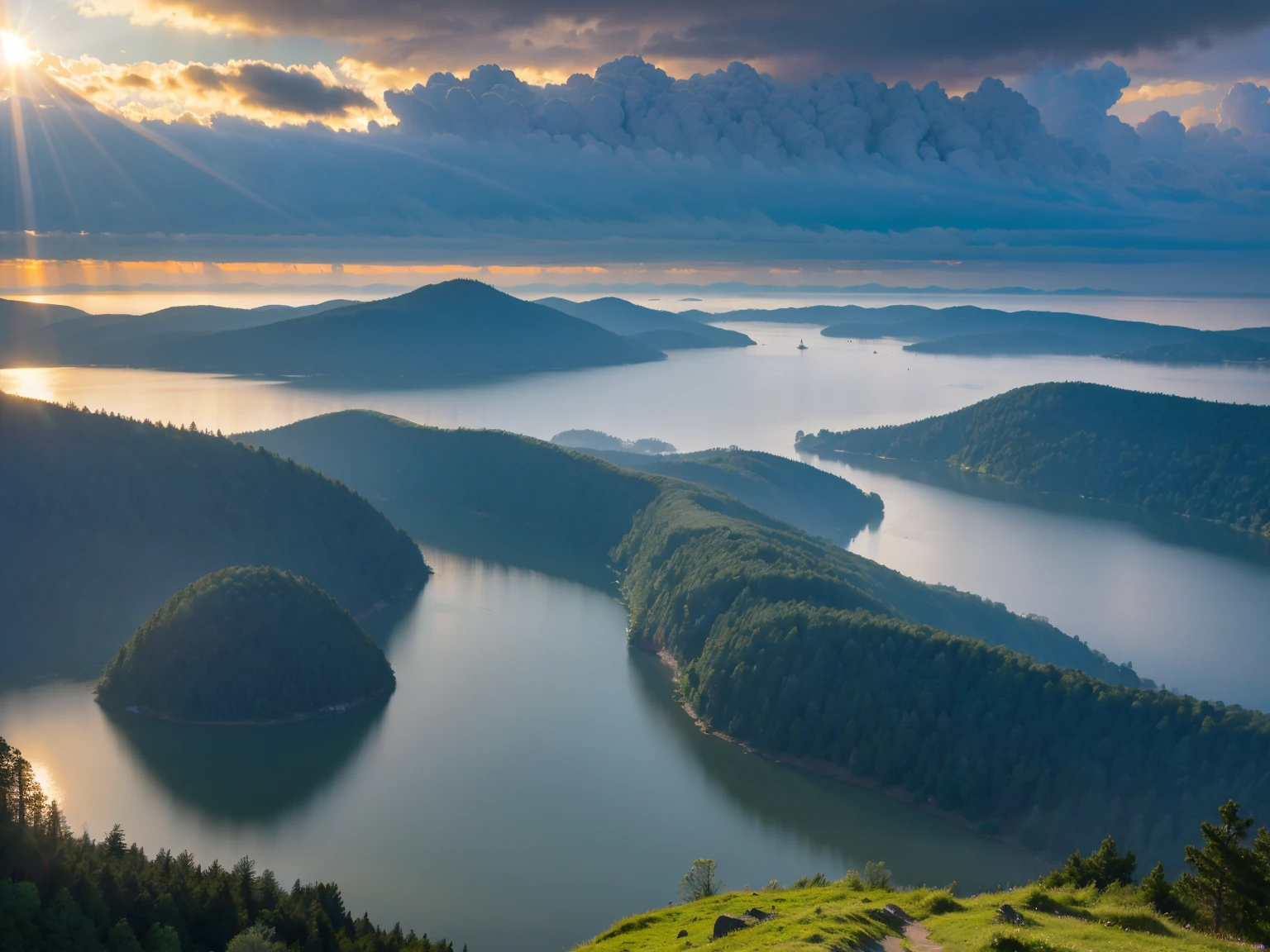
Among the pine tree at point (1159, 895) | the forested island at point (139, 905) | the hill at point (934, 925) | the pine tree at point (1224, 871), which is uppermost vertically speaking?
the pine tree at point (1224, 871)

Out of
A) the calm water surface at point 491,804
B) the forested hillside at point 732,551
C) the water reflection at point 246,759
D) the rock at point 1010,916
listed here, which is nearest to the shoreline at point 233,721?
the water reflection at point 246,759

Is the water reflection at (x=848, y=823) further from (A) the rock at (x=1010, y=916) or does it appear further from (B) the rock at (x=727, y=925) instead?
(A) the rock at (x=1010, y=916)

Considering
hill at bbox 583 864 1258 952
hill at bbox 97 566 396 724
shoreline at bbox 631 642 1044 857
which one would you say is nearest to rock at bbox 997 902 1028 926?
hill at bbox 583 864 1258 952

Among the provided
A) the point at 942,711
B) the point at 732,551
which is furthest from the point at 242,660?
the point at 942,711

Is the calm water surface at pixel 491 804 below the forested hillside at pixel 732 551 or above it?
below

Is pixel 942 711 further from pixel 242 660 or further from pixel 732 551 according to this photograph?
pixel 242 660

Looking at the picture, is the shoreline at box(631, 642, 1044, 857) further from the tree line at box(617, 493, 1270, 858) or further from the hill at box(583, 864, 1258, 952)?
the hill at box(583, 864, 1258, 952)

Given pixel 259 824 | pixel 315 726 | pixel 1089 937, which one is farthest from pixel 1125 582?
pixel 1089 937
